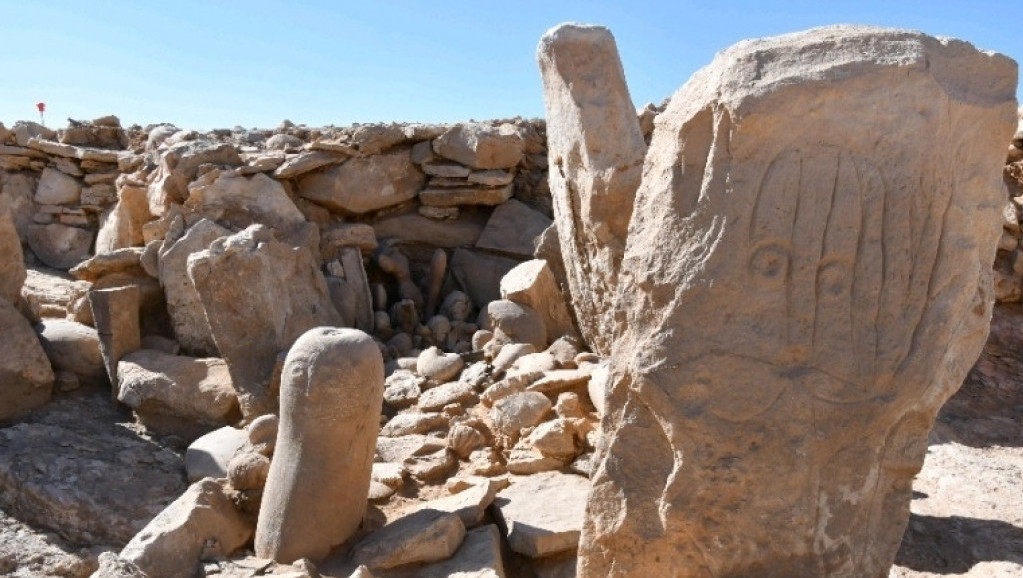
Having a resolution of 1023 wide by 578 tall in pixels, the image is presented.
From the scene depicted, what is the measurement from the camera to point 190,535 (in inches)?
143

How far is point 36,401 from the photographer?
19.3 feet

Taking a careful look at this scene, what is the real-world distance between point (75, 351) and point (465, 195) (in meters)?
3.32

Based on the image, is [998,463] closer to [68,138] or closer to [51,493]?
[51,493]

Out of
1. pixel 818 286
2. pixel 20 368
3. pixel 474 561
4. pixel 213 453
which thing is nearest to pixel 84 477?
pixel 213 453

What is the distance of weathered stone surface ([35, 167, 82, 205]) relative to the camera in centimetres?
992

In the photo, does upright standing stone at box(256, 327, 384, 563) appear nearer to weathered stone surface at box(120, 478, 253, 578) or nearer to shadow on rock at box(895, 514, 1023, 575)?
weathered stone surface at box(120, 478, 253, 578)

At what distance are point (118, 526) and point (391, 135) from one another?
4.11 metres

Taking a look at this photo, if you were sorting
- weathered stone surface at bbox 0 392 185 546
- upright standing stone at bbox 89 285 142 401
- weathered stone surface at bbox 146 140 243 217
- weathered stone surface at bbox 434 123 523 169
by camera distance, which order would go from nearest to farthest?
1. weathered stone surface at bbox 0 392 185 546
2. upright standing stone at bbox 89 285 142 401
3. weathered stone surface at bbox 146 140 243 217
4. weathered stone surface at bbox 434 123 523 169

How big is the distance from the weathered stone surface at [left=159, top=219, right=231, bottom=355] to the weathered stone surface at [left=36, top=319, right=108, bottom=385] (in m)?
0.54

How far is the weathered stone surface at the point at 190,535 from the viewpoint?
3.51 m

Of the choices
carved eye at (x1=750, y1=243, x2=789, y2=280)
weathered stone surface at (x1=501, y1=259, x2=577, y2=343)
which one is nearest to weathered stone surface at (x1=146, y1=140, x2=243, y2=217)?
weathered stone surface at (x1=501, y1=259, x2=577, y2=343)

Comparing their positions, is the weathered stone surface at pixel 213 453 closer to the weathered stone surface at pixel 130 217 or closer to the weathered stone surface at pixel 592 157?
the weathered stone surface at pixel 592 157

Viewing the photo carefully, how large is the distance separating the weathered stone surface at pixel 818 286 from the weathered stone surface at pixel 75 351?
15.7ft

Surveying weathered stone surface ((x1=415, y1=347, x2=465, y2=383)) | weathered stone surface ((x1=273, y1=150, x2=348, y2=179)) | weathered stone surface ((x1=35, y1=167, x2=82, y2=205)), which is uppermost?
weathered stone surface ((x1=273, y1=150, x2=348, y2=179))
